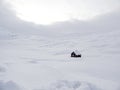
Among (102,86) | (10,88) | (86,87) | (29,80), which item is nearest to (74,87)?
(86,87)

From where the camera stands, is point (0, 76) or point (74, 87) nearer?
point (74, 87)

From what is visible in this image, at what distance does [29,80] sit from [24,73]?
1159 mm

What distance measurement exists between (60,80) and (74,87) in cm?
82

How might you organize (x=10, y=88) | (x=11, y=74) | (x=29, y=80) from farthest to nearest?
1. (x=11, y=74)
2. (x=29, y=80)
3. (x=10, y=88)

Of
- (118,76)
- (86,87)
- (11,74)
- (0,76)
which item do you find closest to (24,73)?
(11,74)

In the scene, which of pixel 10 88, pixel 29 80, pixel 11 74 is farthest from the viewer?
pixel 11 74

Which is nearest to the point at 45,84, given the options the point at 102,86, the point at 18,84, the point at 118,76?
the point at 18,84

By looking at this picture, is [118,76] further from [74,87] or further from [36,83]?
[36,83]

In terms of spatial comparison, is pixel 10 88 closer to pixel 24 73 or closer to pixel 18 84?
pixel 18 84

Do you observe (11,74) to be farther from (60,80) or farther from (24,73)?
(60,80)

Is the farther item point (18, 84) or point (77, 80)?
point (77, 80)

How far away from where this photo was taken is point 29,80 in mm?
8422

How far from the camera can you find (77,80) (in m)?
8.58

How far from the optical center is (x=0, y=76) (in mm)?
8656
